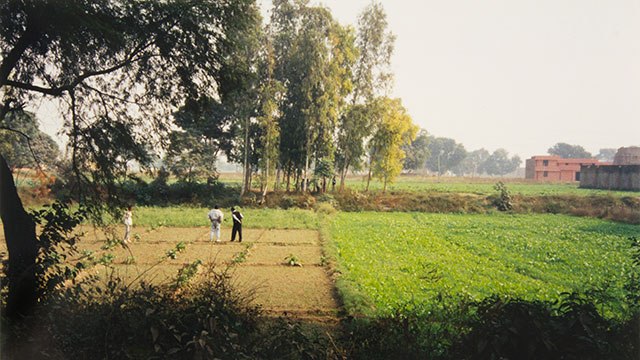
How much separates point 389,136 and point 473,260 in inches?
958

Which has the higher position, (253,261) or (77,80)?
(77,80)

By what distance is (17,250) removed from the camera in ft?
22.7

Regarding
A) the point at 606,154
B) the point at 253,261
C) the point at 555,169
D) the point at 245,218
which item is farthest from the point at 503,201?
the point at 606,154

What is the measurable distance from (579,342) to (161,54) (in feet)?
29.9

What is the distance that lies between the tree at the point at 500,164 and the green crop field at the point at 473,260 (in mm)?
129090

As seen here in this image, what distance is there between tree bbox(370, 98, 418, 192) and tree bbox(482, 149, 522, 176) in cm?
12268

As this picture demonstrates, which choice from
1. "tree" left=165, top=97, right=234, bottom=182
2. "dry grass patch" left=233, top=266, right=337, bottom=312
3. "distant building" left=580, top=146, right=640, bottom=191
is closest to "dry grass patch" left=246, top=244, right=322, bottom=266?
"dry grass patch" left=233, top=266, right=337, bottom=312

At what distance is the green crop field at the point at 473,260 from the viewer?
11359mm

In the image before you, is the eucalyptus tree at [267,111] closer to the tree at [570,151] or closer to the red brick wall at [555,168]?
the red brick wall at [555,168]

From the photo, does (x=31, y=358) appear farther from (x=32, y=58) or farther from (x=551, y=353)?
(x=551, y=353)

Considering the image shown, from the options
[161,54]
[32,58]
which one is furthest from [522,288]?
[32,58]

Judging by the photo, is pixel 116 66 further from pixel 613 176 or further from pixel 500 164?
pixel 500 164

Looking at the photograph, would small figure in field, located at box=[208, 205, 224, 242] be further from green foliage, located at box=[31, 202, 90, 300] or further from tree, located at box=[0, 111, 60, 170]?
green foliage, located at box=[31, 202, 90, 300]

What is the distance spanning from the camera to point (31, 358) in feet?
18.7
